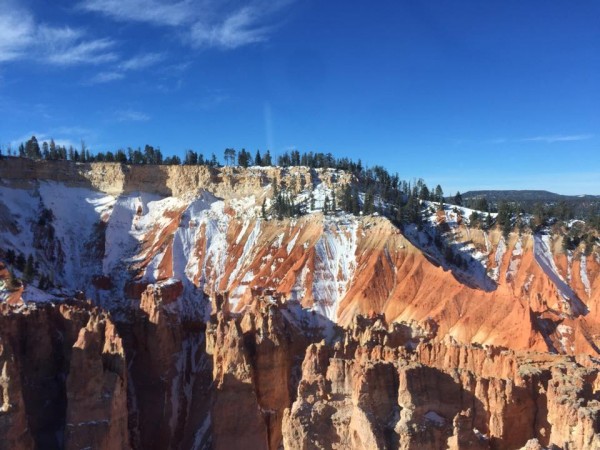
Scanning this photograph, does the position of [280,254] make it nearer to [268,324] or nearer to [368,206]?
[368,206]

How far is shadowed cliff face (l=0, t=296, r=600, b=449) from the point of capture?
1126 inches

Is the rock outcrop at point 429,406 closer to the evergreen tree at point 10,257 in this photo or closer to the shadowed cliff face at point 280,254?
the shadowed cliff face at point 280,254

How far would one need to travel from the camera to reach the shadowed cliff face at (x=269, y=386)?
28.6m

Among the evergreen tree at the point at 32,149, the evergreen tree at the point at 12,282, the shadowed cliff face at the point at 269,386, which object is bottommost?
the shadowed cliff face at the point at 269,386

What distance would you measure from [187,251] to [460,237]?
43.3 meters

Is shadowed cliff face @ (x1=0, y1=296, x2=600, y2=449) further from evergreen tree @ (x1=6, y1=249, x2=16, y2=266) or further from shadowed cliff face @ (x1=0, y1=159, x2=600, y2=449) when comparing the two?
evergreen tree @ (x1=6, y1=249, x2=16, y2=266)

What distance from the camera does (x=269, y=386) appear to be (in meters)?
47.5

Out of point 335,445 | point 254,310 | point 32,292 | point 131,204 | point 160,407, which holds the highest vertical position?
point 131,204

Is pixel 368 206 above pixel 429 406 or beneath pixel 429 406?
above

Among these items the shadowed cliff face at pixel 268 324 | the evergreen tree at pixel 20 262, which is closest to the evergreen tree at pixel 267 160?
the shadowed cliff face at pixel 268 324

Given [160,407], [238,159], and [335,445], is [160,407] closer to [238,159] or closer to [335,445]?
[335,445]

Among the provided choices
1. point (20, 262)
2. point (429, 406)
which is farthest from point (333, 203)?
point (429, 406)

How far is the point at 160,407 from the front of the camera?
51.7 meters

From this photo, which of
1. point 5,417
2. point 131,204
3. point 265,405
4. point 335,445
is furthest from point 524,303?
point 131,204
